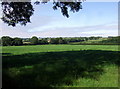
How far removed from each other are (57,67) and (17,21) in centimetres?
1335

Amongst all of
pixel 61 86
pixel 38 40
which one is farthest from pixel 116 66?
pixel 38 40

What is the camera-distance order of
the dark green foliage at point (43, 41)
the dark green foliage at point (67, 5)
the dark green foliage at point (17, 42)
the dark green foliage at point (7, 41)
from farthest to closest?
the dark green foliage at point (43, 41) < the dark green foliage at point (17, 42) < the dark green foliage at point (7, 41) < the dark green foliage at point (67, 5)

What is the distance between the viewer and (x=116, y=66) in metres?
13.7

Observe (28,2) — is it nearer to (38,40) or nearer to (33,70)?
(33,70)

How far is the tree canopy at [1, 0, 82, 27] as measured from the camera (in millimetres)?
21078

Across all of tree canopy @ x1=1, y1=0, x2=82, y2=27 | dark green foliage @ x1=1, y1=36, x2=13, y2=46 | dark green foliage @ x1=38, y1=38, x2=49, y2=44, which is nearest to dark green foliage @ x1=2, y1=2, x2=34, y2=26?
tree canopy @ x1=1, y1=0, x2=82, y2=27

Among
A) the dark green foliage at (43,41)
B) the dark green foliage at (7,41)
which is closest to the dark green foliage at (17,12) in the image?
the dark green foliage at (7,41)

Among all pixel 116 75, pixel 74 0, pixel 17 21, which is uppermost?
pixel 74 0

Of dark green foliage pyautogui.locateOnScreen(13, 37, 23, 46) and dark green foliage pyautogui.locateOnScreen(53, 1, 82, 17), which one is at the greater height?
dark green foliage pyautogui.locateOnScreen(53, 1, 82, 17)

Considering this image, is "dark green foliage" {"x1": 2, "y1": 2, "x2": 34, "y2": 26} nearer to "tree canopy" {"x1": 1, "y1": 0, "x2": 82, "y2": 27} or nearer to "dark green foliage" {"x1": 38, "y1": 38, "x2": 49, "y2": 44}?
"tree canopy" {"x1": 1, "y1": 0, "x2": 82, "y2": 27}

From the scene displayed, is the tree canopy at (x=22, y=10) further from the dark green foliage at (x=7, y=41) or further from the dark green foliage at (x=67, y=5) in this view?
the dark green foliage at (x=7, y=41)

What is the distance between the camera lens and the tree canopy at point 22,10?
21078 millimetres

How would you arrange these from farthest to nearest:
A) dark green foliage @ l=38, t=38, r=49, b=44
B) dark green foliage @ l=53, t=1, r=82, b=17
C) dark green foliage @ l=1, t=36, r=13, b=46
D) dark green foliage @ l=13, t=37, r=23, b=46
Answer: dark green foliage @ l=38, t=38, r=49, b=44 < dark green foliage @ l=13, t=37, r=23, b=46 < dark green foliage @ l=1, t=36, r=13, b=46 < dark green foliage @ l=53, t=1, r=82, b=17

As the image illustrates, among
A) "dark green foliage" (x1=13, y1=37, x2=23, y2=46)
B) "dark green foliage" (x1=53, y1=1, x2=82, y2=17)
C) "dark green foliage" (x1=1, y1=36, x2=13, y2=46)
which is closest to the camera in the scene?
"dark green foliage" (x1=53, y1=1, x2=82, y2=17)
